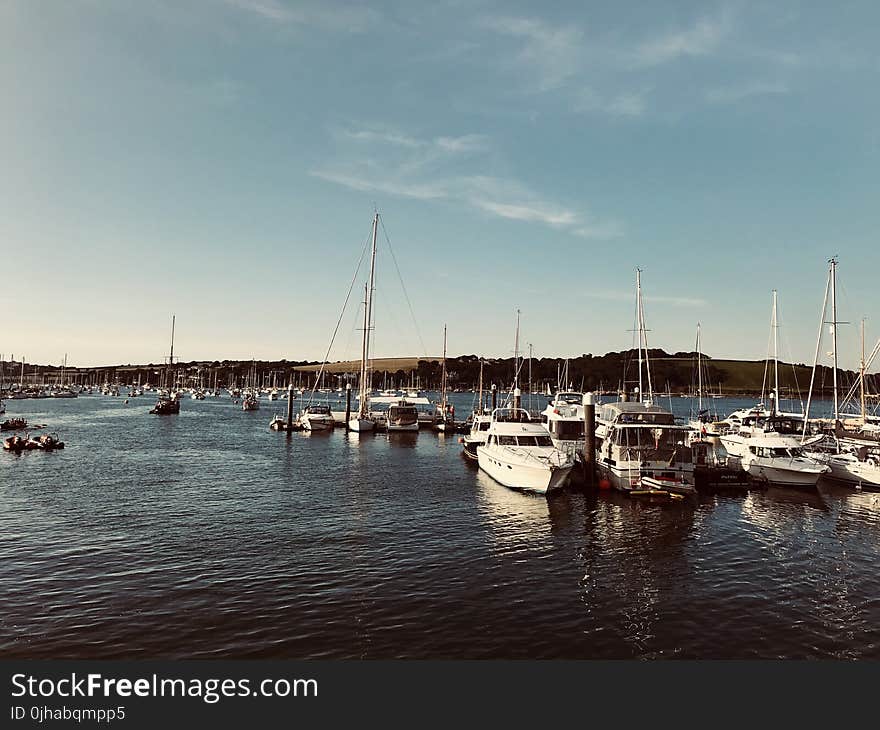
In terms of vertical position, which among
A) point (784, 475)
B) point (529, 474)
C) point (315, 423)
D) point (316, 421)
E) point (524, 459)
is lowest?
point (315, 423)

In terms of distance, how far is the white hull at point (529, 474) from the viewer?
3675cm

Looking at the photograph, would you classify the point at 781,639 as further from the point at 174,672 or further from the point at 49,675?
the point at 49,675

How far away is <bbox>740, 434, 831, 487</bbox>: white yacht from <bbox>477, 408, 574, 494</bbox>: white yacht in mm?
14609

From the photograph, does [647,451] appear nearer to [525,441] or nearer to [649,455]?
[649,455]

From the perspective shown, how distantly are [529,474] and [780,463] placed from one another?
61.9 feet

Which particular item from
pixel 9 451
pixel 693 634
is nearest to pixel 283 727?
pixel 693 634

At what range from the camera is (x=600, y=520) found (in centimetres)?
3186

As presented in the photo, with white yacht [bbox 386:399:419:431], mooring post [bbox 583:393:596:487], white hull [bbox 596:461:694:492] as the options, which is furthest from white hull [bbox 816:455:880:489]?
white yacht [bbox 386:399:419:431]

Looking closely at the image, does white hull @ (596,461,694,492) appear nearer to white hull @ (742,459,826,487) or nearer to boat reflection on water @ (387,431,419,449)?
white hull @ (742,459,826,487)

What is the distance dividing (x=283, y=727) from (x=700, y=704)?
9177mm

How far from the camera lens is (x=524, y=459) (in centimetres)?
3812

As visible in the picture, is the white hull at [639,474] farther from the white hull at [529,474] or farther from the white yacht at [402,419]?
the white yacht at [402,419]

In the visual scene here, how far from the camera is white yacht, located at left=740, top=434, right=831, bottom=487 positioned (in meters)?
40.8

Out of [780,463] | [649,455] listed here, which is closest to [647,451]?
[649,455]
